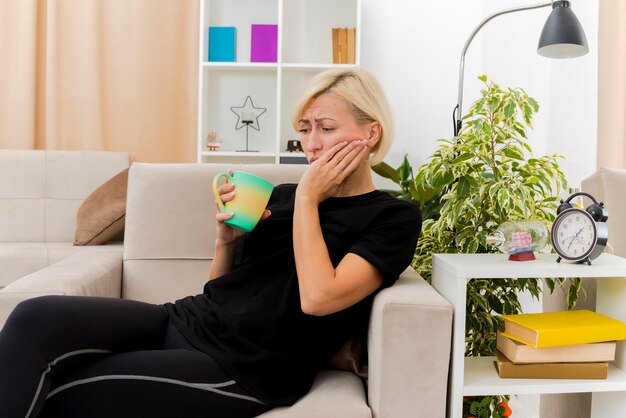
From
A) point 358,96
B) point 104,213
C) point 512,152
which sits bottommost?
point 104,213

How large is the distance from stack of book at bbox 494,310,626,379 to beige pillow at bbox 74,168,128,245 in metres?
1.72

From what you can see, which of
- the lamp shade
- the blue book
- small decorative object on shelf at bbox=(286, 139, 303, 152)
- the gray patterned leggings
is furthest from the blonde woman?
the blue book

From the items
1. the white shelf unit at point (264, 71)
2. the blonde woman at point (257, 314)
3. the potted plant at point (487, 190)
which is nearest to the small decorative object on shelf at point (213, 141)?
the white shelf unit at point (264, 71)

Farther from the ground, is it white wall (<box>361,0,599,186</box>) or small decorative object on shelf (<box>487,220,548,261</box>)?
white wall (<box>361,0,599,186</box>)

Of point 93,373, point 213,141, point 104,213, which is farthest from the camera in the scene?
point 213,141

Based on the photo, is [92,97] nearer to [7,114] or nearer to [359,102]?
[7,114]

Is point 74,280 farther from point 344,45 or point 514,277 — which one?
point 344,45

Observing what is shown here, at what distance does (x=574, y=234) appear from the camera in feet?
4.65

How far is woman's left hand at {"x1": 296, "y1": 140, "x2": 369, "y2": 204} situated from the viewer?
133 centimetres

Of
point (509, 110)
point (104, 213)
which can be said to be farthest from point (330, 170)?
point (104, 213)

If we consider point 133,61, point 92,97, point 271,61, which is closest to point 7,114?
point 92,97

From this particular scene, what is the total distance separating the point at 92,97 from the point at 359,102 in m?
2.72

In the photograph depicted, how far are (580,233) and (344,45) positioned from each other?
233cm

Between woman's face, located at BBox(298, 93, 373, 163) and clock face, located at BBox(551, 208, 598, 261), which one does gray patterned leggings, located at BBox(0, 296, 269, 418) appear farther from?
clock face, located at BBox(551, 208, 598, 261)
